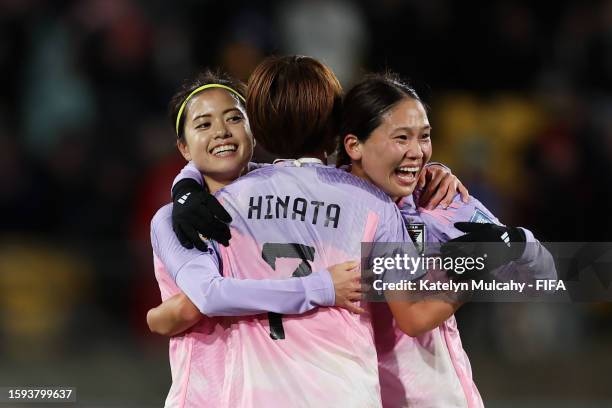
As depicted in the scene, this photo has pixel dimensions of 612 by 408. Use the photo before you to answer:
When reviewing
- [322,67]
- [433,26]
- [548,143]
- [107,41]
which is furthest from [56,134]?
[322,67]

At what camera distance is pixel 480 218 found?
3.04 metres

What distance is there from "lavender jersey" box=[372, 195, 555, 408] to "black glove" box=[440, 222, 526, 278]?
0.04 metres

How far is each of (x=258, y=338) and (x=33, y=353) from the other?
3673 millimetres

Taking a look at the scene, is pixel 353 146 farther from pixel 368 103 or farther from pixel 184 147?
pixel 184 147

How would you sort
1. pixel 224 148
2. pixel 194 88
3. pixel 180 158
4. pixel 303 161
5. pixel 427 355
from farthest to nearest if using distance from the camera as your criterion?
1. pixel 180 158
2. pixel 194 88
3. pixel 224 148
4. pixel 427 355
5. pixel 303 161

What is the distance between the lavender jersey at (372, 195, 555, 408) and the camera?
3.04 meters

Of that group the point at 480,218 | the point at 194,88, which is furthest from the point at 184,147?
the point at 480,218

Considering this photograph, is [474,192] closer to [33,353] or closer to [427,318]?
[33,353]

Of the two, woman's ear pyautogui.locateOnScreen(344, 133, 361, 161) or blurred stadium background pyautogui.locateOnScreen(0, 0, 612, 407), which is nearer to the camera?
woman's ear pyautogui.locateOnScreen(344, 133, 361, 161)

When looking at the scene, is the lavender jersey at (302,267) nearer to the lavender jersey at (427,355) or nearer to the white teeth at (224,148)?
the lavender jersey at (427,355)

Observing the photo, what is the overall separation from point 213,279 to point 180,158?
386cm

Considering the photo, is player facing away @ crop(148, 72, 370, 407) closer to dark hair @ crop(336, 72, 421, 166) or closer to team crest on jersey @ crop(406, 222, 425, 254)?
team crest on jersey @ crop(406, 222, 425, 254)

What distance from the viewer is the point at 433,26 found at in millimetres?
8008

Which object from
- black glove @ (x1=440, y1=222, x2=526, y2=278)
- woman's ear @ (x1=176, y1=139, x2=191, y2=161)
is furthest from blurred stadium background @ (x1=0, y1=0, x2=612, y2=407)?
black glove @ (x1=440, y1=222, x2=526, y2=278)
